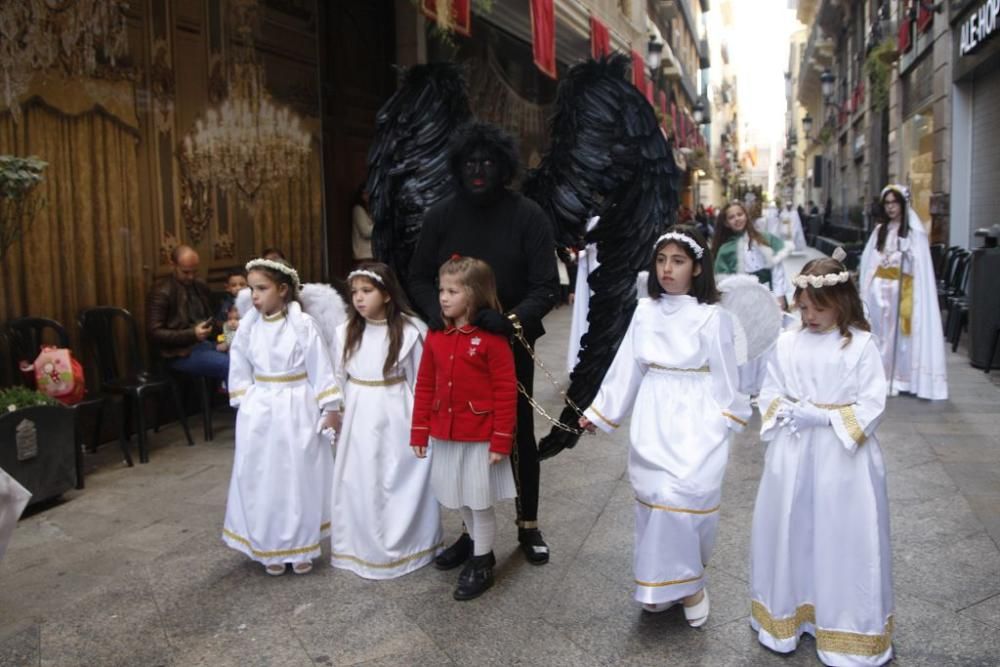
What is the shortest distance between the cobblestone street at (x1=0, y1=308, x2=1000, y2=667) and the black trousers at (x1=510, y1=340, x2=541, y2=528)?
0.77ft

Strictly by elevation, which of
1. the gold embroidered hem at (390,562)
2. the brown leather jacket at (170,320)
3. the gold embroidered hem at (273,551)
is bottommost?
the gold embroidered hem at (390,562)

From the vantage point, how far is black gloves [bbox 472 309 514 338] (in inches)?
150

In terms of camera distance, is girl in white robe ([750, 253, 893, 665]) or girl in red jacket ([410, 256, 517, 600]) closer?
girl in white robe ([750, 253, 893, 665])

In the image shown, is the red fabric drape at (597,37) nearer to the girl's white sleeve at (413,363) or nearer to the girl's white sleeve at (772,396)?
the girl's white sleeve at (413,363)

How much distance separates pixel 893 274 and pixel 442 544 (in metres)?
5.38

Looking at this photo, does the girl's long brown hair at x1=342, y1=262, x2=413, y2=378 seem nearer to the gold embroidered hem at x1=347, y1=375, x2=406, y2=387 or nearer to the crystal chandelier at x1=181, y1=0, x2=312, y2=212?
the gold embroidered hem at x1=347, y1=375, x2=406, y2=387

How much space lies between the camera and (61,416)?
555 centimetres

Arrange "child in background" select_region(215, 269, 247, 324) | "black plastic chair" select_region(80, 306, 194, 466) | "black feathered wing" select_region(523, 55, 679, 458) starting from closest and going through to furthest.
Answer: "black feathered wing" select_region(523, 55, 679, 458) → "black plastic chair" select_region(80, 306, 194, 466) → "child in background" select_region(215, 269, 247, 324)

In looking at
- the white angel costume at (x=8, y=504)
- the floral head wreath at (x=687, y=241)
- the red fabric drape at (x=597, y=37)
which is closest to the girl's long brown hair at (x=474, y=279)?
the floral head wreath at (x=687, y=241)

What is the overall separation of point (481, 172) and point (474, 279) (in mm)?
545

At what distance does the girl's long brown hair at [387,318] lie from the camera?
4.25 meters

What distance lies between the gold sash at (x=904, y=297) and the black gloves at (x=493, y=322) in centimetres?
541

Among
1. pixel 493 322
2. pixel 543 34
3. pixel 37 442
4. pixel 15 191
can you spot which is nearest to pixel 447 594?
pixel 493 322

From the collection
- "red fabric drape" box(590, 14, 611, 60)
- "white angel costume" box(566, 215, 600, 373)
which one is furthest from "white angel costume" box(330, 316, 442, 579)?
"red fabric drape" box(590, 14, 611, 60)
